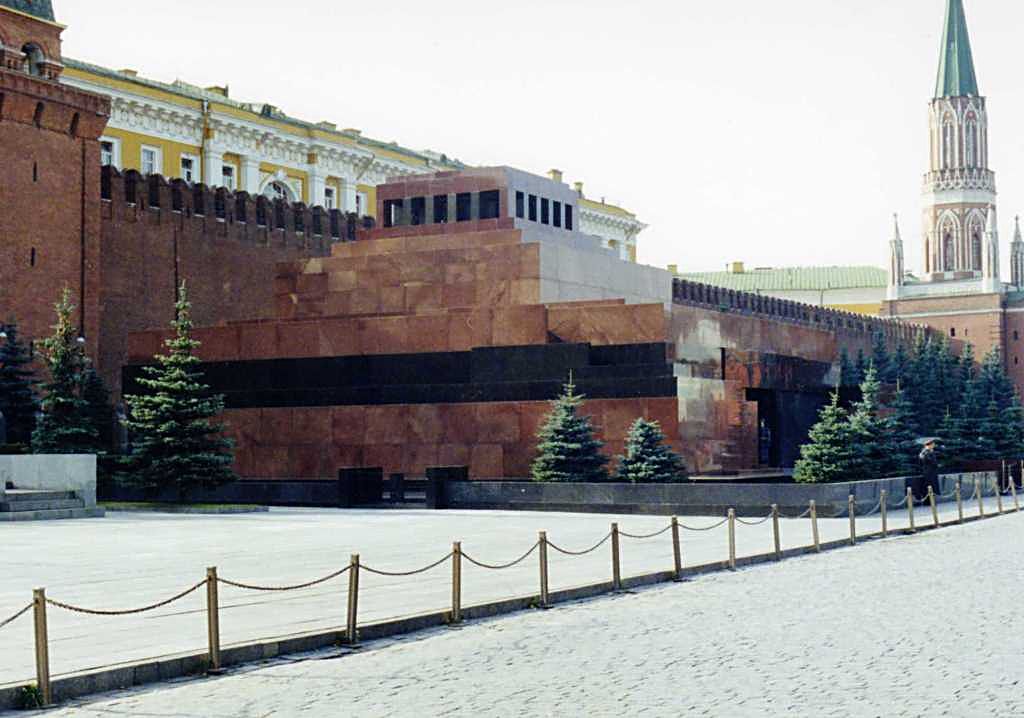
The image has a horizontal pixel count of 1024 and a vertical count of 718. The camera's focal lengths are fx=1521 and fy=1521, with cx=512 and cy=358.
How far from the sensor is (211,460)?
24.8 metres

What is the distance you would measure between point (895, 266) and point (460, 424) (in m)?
58.7

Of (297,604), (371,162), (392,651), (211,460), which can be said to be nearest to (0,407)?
(211,460)

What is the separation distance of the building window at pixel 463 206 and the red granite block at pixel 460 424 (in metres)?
6.14

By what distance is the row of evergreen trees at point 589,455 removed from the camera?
24.2 m

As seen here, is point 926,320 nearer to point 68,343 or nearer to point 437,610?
point 68,343

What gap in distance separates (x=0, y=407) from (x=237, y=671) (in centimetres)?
1974

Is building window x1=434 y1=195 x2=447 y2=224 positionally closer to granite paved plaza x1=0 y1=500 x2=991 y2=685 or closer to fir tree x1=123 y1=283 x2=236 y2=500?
fir tree x1=123 y1=283 x2=236 y2=500

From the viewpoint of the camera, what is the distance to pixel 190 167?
47844mm

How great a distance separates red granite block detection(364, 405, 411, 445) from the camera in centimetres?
2803

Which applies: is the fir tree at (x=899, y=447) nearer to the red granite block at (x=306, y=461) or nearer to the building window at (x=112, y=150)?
the red granite block at (x=306, y=461)

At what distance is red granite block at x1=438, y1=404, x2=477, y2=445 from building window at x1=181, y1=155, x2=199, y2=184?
22608 millimetres

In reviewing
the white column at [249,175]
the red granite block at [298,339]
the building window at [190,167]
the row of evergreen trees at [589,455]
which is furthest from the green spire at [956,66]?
the row of evergreen trees at [589,455]

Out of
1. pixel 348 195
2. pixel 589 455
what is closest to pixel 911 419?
pixel 589 455

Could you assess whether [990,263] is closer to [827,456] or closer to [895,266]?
[895,266]
